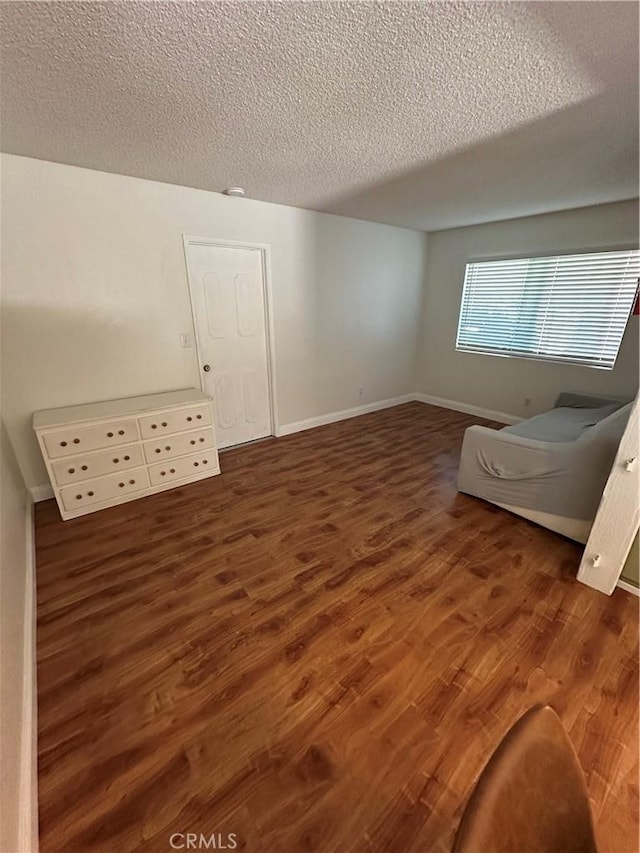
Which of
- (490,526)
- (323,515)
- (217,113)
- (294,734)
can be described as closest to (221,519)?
(323,515)

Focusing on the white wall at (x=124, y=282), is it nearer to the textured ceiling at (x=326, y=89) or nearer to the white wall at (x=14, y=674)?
the textured ceiling at (x=326, y=89)

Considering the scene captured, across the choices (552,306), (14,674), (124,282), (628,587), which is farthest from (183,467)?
(552,306)

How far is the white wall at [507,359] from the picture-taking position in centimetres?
334

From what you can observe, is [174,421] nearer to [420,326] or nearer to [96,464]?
[96,464]

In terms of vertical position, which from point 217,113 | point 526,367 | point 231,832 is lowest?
point 231,832

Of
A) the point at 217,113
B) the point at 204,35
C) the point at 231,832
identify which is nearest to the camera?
the point at 231,832

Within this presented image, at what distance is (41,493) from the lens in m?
2.67

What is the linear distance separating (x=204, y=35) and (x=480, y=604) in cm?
270

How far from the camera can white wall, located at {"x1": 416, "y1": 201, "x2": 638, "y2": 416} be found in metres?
3.34

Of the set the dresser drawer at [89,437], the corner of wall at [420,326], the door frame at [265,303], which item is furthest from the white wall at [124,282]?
the corner of wall at [420,326]

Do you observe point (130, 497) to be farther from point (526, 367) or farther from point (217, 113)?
point (526, 367)

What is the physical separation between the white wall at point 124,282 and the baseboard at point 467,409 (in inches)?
78.4

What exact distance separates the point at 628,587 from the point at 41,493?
156 inches

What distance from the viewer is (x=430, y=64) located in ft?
4.48
